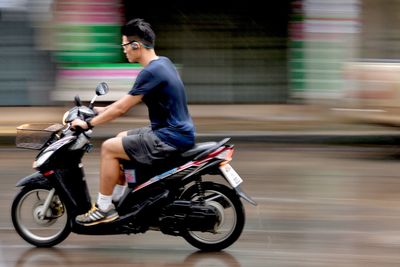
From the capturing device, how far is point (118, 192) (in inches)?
268

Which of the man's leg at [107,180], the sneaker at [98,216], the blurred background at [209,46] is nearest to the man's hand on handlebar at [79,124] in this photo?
the man's leg at [107,180]

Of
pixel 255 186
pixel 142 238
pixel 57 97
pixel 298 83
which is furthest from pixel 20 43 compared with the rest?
pixel 142 238

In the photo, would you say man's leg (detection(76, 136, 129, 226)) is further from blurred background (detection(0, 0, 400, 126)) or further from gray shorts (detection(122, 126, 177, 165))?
blurred background (detection(0, 0, 400, 126))

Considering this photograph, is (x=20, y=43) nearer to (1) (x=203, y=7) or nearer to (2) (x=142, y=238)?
(1) (x=203, y=7)

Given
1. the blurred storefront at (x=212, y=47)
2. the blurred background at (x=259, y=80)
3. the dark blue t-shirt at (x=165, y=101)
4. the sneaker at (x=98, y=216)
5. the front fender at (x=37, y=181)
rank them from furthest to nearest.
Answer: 1. the blurred storefront at (x=212, y=47)
2. the blurred background at (x=259, y=80)
3. the front fender at (x=37, y=181)
4. the sneaker at (x=98, y=216)
5. the dark blue t-shirt at (x=165, y=101)

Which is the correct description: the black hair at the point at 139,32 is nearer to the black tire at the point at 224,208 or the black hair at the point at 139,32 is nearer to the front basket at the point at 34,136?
the front basket at the point at 34,136

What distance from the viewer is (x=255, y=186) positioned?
9.52 metres

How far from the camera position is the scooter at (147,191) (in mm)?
6594

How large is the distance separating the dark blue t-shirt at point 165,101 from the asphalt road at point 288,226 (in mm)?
911

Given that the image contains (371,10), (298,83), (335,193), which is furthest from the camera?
(298,83)

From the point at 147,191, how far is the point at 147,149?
33cm

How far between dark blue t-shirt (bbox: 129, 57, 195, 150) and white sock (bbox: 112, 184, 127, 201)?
528mm

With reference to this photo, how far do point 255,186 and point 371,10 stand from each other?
5.00 meters

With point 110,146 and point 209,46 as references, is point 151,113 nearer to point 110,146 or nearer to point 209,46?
point 110,146
